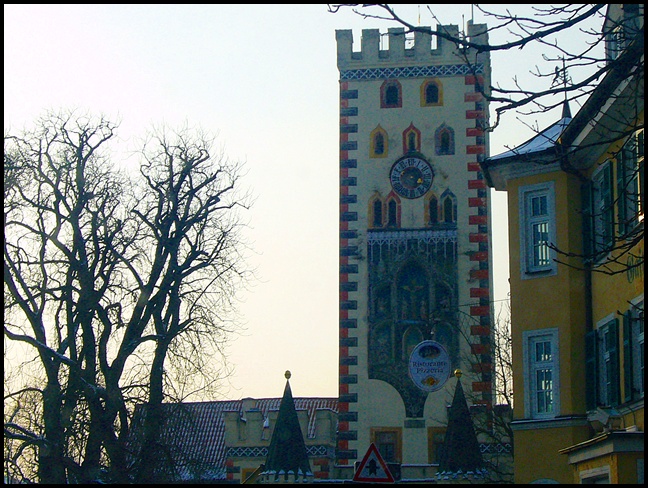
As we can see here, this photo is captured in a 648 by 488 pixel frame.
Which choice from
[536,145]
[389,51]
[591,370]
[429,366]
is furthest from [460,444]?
[389,51]

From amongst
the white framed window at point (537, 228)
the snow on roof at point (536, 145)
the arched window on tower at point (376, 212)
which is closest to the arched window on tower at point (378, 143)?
the arched window on tower at point (376, 212)

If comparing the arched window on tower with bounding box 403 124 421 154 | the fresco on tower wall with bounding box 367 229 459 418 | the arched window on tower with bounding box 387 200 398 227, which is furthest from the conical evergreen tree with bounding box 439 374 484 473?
the arched window on tower with bounding box 403 124 421 154

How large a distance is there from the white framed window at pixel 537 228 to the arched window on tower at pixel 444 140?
19.9 metres

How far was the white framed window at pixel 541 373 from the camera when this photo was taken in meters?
22.4

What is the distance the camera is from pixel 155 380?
1138 inches

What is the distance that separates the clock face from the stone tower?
1.4 inches

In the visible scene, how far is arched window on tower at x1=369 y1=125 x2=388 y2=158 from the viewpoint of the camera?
43875mm

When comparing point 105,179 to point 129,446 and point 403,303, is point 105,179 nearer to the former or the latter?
point 129,446

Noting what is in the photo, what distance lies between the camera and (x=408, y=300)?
42.3 metres

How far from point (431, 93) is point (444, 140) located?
1.97 m

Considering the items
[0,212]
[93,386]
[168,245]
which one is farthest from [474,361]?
[0,212]

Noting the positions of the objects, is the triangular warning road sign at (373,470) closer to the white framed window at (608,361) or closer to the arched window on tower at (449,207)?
the white framed window at (608,361)

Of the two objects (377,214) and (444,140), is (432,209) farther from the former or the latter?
(444,140)

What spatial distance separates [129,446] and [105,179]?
6.68 meters
